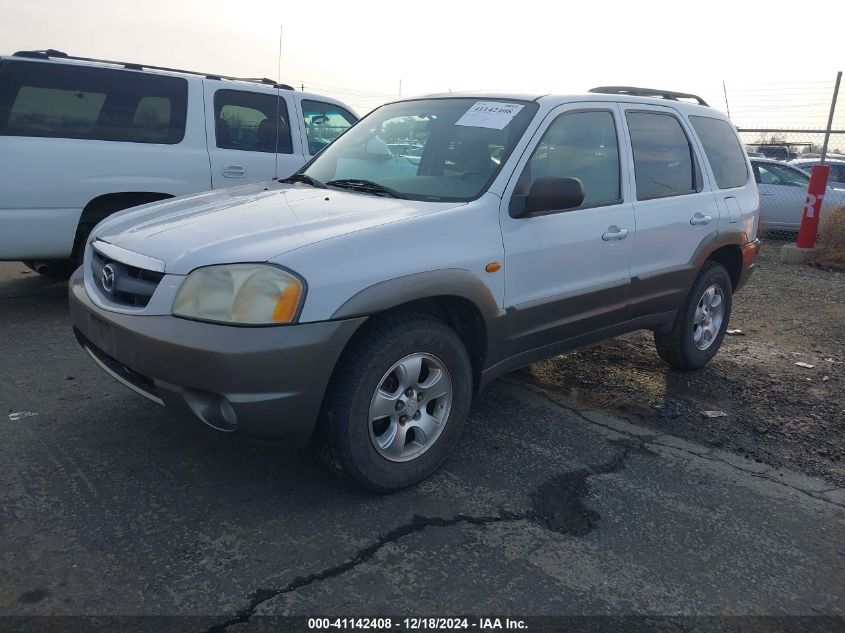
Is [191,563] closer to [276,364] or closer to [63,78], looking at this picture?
[276,364]

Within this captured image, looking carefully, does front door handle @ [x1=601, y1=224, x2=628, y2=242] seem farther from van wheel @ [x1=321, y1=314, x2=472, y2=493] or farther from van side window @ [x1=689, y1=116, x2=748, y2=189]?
van side window @ [x1=689, y1=116, x2=748, y2=189]

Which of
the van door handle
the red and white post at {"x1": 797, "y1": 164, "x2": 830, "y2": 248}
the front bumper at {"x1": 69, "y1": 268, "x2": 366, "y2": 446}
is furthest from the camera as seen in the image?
the red and white post at {"x1": 797, "y1": 164, "x2": 830, "y2": 248}

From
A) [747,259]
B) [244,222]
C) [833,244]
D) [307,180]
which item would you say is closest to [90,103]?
[307,180]

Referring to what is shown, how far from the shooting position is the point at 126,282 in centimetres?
304

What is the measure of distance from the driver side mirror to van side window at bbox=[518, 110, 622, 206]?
174 mm

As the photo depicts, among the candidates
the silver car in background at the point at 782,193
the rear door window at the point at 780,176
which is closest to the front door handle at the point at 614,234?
the silver car in background at the point at 782,193

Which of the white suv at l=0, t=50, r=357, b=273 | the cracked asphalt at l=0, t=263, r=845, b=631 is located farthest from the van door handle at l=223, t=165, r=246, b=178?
the cracked asphalt at l=0, t=263, r=845, b=631

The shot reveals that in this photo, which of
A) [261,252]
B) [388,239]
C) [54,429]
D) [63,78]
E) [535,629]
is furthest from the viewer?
[63,78]

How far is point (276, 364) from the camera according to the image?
2689mm

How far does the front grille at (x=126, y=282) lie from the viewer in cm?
294

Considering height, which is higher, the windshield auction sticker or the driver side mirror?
the windshield auction sticker

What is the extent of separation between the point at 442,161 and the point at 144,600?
2.45 metres

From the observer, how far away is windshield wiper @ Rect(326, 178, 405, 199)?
364cm

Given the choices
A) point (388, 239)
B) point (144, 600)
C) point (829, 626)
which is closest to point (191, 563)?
point (144, 600)
